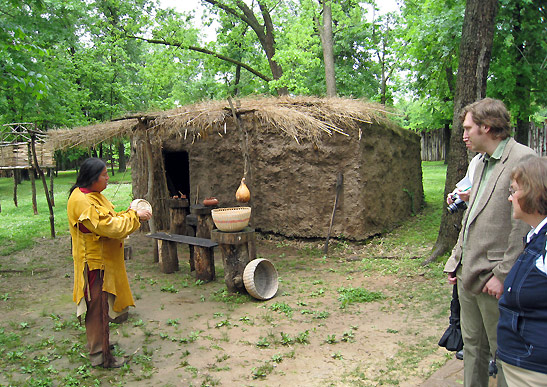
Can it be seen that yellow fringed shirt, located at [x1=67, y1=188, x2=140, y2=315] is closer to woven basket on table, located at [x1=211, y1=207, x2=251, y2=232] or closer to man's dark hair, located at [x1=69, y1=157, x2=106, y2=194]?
man's dark hair, located at [x1=69, y1=157, x2=106, y2=194]

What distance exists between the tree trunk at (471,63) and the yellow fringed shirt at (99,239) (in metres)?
4.70

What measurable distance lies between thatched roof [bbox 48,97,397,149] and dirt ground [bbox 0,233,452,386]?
96.2 inches

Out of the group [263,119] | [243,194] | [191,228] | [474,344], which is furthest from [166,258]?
[474,344]

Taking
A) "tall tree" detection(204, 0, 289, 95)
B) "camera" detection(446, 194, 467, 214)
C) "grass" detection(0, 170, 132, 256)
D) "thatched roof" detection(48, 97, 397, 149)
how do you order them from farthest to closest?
"tall tree" detection(204, 0, 289, 95) < "grass" detection(0, 170, 132, 256) < "thatched roof" detection(48, 97, 397, 149) < "camera" detection(446, 194, 467, 214)

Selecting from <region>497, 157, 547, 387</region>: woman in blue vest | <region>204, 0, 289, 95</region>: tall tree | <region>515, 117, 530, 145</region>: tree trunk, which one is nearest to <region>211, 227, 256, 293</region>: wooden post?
<region>497, 157, 547, 387</region>: woman in blue vest

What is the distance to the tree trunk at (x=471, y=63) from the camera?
5.93 m

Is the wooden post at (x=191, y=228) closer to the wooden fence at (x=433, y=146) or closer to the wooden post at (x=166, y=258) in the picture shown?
the wooden post at (x=166, y=258)

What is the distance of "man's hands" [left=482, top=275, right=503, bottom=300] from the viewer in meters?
2.28

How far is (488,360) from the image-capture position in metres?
2.62

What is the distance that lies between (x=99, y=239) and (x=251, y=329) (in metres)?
1.93

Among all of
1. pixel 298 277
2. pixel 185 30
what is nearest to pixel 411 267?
pixel 298 277

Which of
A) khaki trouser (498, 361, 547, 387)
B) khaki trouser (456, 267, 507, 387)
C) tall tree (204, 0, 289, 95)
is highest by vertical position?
tall tree (204, 0, 289, 95)

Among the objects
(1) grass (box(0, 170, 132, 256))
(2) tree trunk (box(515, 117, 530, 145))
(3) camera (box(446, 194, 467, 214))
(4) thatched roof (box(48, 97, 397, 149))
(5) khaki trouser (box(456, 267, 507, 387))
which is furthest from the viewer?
(2) tree trunk (box(515, 117, 530, 145))

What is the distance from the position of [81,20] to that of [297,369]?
17.7 metres
